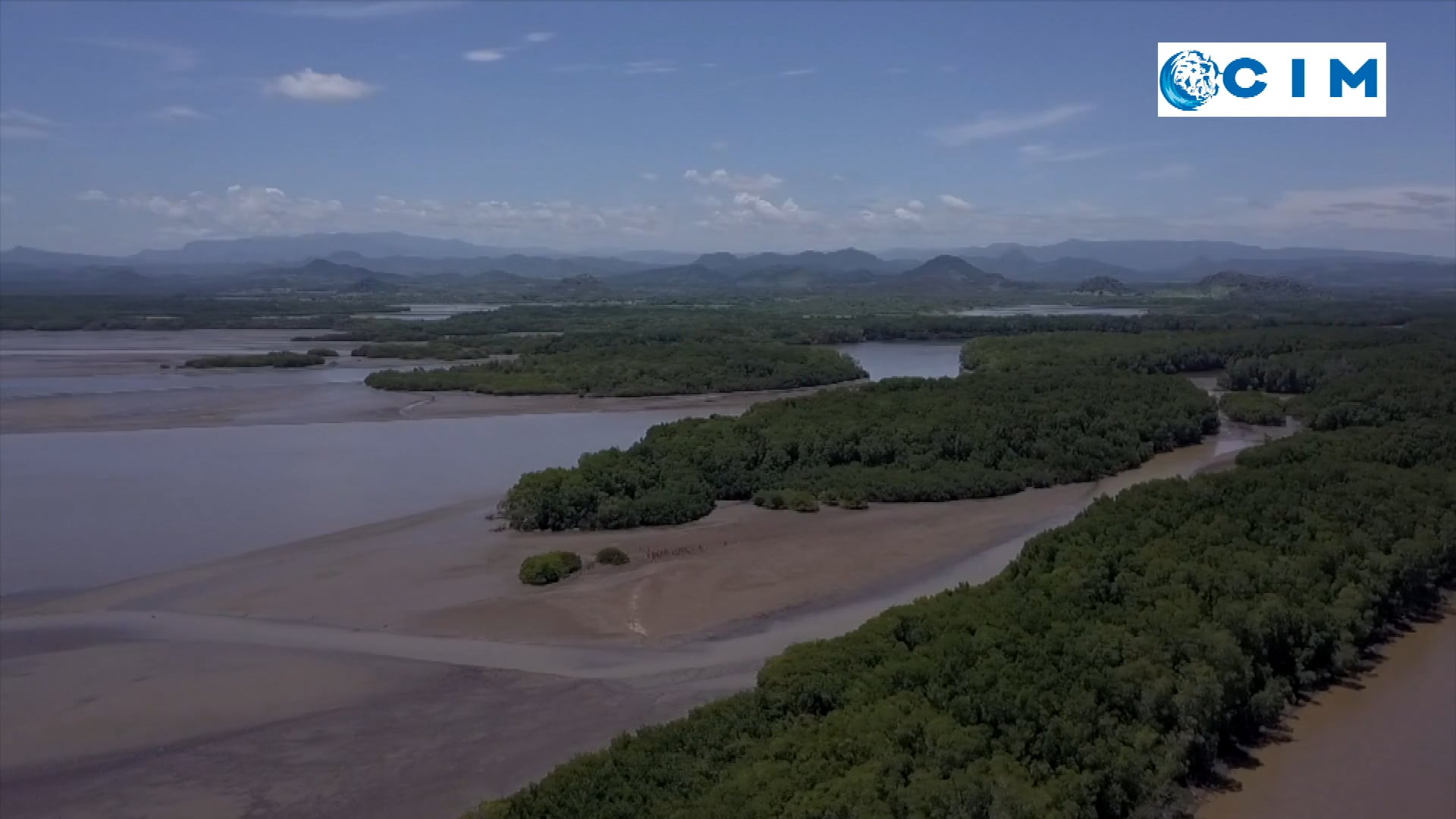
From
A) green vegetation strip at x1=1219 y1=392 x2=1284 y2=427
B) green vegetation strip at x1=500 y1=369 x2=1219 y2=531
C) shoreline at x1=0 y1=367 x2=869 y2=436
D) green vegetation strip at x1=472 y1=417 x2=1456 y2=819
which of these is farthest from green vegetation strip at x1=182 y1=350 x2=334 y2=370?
green vegetation strip at x1=472 y1=417 x2=1456 y2=819

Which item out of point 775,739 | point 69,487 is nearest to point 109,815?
point 775,739

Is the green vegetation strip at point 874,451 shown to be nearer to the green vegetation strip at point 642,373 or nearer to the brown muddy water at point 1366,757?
the brown muddy water at point 1366,757

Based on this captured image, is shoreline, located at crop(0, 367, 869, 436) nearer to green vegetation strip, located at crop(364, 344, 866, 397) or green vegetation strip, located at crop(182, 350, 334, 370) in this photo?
green vegetation strip, located at crop(364, 344, 866, 397)

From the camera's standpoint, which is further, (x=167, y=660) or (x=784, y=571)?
(x=784, y=571)

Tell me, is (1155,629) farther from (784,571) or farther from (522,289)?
(522,289)

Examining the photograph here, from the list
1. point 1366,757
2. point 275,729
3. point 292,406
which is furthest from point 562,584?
point 292,406

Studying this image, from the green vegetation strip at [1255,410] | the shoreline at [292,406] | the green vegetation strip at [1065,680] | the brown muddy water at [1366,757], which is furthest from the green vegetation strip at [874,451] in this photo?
the brown muddy water at [1366,757]

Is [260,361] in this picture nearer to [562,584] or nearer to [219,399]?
[219,399]
